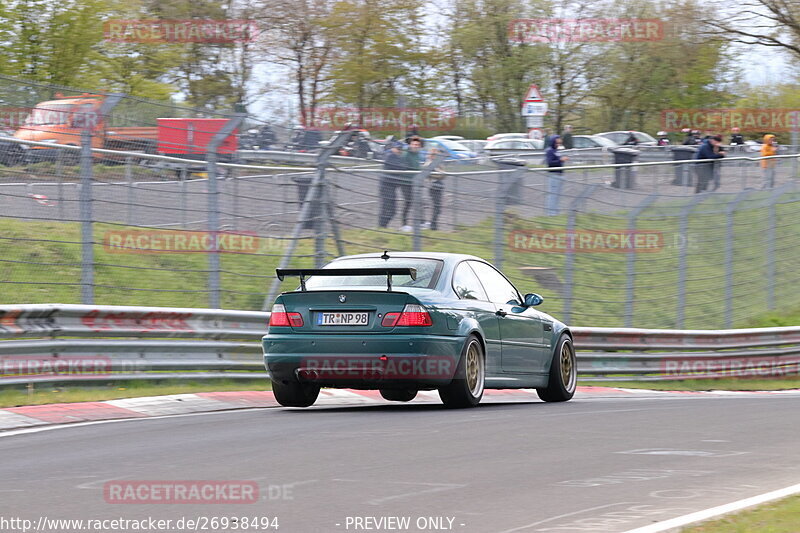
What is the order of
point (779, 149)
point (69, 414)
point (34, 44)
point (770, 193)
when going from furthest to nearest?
point (779, 149) < point (34, 44) < point (770, 193) < point (69, 414)

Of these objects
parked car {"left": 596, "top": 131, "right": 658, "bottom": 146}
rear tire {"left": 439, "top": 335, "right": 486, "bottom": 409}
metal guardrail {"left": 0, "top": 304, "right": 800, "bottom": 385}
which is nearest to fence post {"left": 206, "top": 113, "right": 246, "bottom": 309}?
metal guardrail {"left": 0, "top": 304, "right": 800, "bottom": 385}

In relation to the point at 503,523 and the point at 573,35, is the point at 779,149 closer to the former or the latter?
the point at 573,35

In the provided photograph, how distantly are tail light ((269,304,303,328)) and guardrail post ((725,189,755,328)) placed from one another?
1124cm

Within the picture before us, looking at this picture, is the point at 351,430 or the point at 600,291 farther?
the point at 600,291

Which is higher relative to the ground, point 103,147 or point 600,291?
point 103,147

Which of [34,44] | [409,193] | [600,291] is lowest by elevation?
[600,291]

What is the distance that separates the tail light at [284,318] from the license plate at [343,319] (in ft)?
0.63

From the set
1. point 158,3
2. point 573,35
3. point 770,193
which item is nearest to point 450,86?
point 573,35

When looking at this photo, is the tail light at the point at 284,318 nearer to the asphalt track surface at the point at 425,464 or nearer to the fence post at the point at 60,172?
the asphalt track surface at the point at 425,464

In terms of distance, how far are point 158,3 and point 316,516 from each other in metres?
48.5

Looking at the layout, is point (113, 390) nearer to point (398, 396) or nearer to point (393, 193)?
point (398, 396)

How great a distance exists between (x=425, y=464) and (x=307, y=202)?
24.7ft

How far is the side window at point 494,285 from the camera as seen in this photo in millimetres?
11727

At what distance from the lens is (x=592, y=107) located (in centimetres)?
6138
